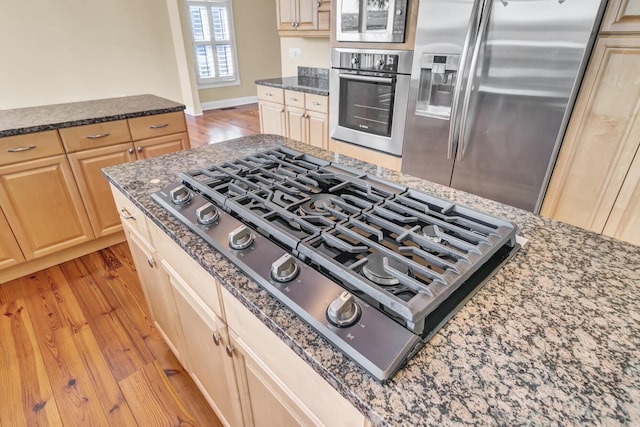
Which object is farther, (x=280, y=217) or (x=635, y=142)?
(x=635, y=142)

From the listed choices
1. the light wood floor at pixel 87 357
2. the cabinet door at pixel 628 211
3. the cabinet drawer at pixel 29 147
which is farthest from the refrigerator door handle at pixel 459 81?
the cabinet drawer at pixel 29 147

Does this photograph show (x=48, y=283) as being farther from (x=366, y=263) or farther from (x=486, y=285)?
(x=486, y=285)

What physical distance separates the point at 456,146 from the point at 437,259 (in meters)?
1.70

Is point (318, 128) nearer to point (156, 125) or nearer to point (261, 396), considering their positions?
point (156, 125)

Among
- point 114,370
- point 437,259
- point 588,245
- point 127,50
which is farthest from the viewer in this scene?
point 127,50

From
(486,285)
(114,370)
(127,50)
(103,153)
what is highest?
(127,50)

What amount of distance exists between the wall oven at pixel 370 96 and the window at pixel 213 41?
4515 millimetres

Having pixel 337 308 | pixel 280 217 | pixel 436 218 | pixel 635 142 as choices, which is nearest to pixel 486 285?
pixel 436 218

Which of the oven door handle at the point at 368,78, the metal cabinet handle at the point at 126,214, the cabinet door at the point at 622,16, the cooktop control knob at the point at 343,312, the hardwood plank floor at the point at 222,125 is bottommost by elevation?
the hardwood plank floor at the point at 222,125

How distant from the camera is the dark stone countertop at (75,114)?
1.96 meters

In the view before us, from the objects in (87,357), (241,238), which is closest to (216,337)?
(241,238)

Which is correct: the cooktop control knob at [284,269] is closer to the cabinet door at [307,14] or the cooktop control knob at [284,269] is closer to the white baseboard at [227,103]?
the cabinet door at [307,14]

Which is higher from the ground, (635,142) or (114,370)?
(635,142)

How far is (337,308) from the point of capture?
0.58 m
